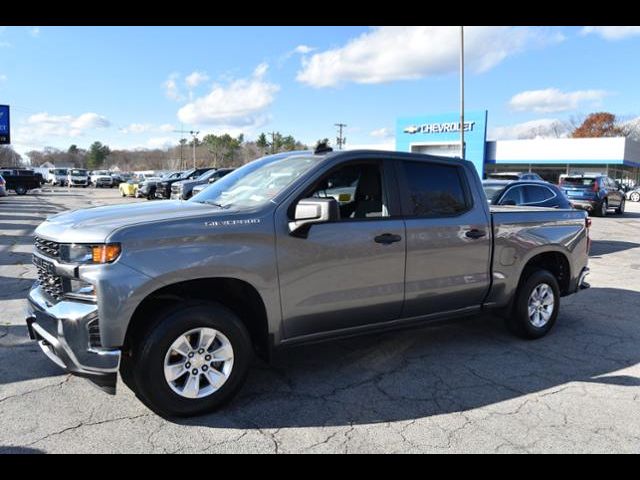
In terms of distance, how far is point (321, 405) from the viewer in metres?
3.75

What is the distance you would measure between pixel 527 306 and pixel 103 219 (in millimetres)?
4117

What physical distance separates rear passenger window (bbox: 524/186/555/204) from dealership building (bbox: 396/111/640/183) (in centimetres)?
3089

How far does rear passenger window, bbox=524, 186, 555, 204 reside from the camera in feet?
33.9

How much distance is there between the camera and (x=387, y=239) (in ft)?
13.6

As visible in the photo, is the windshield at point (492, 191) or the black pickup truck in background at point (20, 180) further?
the black pickup truck in background at point (20, 180)

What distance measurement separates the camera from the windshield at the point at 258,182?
13.1 ft

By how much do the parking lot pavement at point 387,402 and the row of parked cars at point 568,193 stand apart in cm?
482

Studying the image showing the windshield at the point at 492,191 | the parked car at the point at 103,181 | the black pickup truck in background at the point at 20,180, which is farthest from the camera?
the parked car at the point at 103,181

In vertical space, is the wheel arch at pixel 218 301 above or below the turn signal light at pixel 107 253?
below

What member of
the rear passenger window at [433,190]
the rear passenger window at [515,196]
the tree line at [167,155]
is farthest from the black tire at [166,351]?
the tree line at [167,155]

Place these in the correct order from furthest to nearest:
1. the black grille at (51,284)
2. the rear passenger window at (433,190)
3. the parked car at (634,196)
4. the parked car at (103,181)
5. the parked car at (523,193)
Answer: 1. the parked car at (103,181)
2. the parked car at (634,196)
3. the parked car at (523,193)
4. the rear passenger window at (433,190)
5. the black grille at (51,284)

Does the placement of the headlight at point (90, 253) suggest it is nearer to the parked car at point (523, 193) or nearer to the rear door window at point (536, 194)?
the parked car at point (523, 193)

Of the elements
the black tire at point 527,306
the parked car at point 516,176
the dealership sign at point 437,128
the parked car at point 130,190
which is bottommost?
the black tire at point 527,306

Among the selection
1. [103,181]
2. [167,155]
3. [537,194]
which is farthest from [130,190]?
[167,155]
